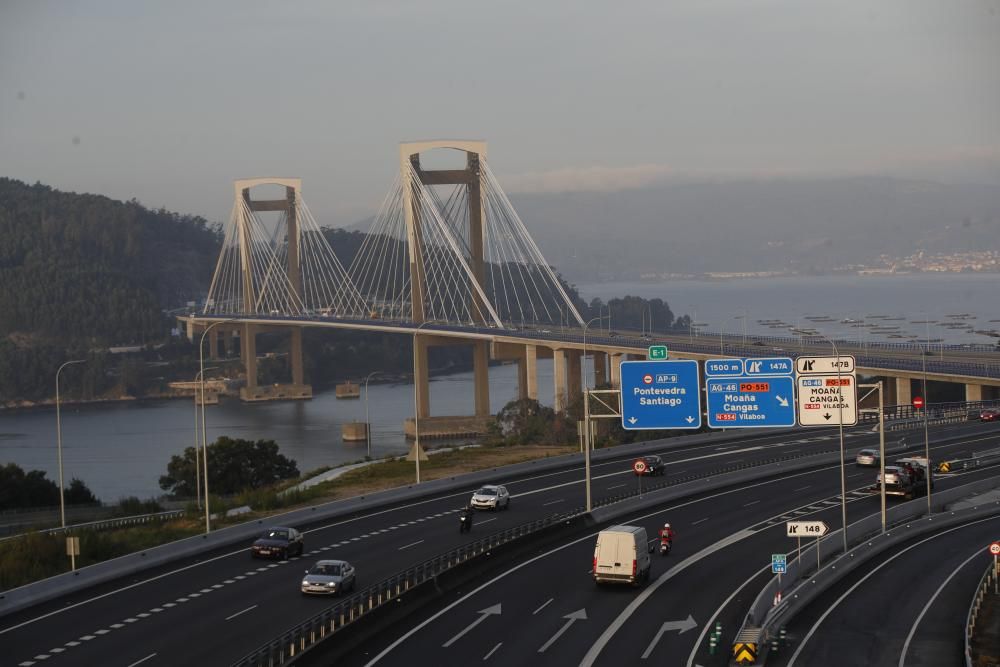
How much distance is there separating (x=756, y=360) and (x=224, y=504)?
961 inches

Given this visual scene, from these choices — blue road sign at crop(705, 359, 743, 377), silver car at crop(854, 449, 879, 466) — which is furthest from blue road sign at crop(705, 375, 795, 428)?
silver car at crop(854, 449, 879, 466)

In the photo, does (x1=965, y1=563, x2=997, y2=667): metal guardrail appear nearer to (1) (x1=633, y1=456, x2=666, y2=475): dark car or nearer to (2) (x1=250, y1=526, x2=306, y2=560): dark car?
(2) (x1=250, y1=526, x2=306, y2=560): dark car

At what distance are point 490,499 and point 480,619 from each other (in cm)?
1670

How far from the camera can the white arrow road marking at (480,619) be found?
26212mm

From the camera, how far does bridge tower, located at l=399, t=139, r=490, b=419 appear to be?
111938 millimetres

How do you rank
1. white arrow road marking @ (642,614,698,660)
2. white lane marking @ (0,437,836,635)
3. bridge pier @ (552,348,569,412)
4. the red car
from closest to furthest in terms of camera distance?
white arrow road marking @ (642,614,698,660) < white lane marking @ (0,437,836,635) < the red car < bridge pier @ (552,348,569,412)

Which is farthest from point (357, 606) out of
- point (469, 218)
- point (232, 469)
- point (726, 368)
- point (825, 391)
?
point (469, 218)

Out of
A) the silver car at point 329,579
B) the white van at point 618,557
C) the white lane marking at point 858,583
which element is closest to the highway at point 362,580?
the silver car at point 329,579

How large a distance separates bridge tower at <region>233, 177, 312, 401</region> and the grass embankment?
98.6m

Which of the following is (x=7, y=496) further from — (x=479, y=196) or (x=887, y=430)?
(x=479, y=196)

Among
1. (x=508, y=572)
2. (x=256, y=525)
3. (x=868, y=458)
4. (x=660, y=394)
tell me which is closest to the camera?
(x=508, y=572)

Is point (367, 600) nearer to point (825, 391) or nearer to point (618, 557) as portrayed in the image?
point (618, 557)

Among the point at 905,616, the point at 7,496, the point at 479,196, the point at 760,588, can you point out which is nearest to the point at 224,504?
the point at 7,496

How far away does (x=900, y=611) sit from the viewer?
30.7 meters
